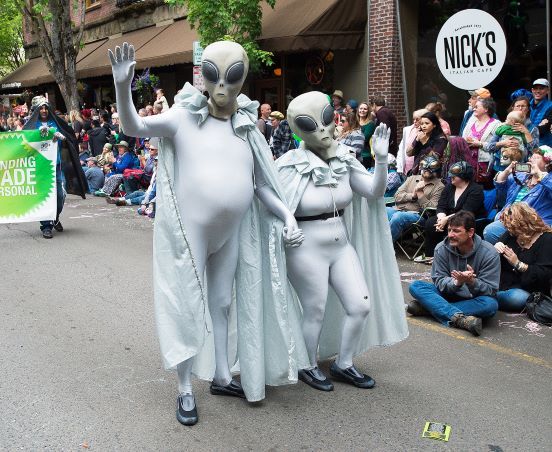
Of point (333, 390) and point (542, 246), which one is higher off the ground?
point (542, 246)

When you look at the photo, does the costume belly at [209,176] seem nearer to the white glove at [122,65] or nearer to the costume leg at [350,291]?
the white glove at [122,65]

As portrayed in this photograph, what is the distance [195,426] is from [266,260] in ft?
3.41

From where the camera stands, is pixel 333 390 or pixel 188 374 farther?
pixel 333 390

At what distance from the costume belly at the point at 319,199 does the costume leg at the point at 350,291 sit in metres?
0.31

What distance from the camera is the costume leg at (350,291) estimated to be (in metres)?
4.21

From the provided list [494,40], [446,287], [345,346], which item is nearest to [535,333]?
[446,287]

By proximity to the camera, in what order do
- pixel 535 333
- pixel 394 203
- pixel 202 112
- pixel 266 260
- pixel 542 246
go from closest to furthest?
pixel 202 112 < pixel 266 260 < pixel 535 333 < pixel 542 246 < pixel 394 203

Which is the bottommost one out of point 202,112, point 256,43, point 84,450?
point 84,450

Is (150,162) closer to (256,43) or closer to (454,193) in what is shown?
(256,43)

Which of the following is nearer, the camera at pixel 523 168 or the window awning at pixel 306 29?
the camera at pixel 523 168

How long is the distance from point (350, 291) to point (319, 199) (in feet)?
1.95

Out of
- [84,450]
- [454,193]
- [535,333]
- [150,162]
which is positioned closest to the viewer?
[84,450]

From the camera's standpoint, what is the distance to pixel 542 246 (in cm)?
595

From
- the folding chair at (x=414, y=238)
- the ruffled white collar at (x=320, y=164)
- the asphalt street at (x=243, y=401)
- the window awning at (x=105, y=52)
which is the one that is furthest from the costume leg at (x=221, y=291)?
the window awning at (x=105, y=52)
